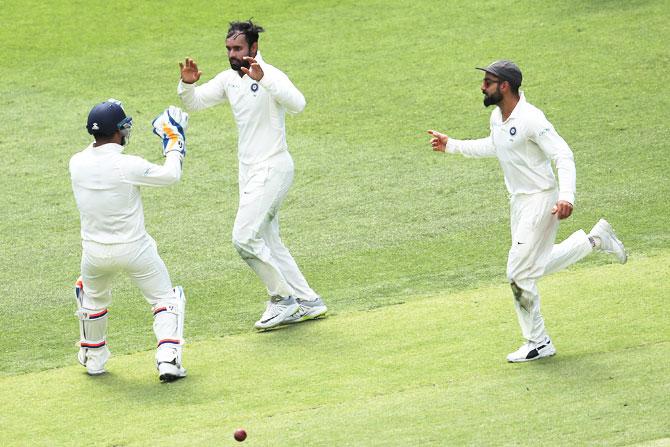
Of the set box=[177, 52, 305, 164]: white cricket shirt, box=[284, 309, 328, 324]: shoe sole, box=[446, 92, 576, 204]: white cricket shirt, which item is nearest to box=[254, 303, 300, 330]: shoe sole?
box=[284, 309, 328, 324]: shoe sole

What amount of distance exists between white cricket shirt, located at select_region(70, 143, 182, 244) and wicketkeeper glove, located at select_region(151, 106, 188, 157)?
0.13 m

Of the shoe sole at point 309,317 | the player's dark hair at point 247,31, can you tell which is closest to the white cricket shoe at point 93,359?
the shoe sole at point 309,317

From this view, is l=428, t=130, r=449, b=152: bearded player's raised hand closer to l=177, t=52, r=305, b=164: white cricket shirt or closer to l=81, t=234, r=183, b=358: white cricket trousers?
l=177, t=52, r=305, b=164: white cricket shirt

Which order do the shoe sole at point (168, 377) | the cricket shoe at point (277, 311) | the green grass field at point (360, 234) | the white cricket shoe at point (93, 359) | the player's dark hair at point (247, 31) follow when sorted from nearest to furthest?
the green grass field at point (360, 234)
the shoe sole at point (168, 377)
the white cricket shoe at point (93, 359)
the player's dark hair at point (247, 31)
the cricket shoe at point (277, 311)

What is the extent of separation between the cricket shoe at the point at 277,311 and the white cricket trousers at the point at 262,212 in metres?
0.06

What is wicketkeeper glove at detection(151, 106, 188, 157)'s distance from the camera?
9227mm

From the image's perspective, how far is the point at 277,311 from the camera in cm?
1024

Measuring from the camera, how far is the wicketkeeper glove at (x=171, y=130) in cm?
923

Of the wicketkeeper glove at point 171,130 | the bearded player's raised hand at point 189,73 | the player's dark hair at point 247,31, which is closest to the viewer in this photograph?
the wicketkeeper glove at point 171,130

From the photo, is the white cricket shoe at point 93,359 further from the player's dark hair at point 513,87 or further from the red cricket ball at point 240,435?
the player's dark hair at point 513,87

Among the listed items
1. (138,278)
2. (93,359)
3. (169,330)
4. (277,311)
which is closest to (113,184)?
(138,278)

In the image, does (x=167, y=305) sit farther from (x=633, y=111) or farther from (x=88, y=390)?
(x=633, y=111)

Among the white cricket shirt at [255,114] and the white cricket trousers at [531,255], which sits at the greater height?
the white cricket shirt at [255,114]

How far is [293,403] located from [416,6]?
11.7 m
